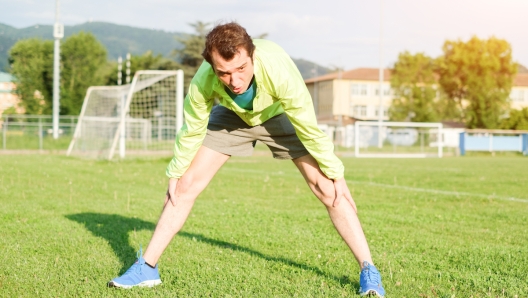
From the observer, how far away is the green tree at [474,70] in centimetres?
6838

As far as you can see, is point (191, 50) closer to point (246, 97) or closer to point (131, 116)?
point (131, 116)

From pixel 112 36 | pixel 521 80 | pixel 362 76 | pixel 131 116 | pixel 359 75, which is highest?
pixel 112 36

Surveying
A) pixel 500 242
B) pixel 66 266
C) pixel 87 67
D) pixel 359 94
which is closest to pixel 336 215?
pixel 66 266

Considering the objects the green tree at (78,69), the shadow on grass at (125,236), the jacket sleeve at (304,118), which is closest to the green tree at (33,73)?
the green tree at (78,69)

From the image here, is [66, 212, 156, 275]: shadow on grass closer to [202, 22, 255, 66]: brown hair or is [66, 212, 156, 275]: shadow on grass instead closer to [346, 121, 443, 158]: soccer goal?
[202, 22, 255, 66]: brown hair

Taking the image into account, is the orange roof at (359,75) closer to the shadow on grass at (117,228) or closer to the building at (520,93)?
the building at (520,93)

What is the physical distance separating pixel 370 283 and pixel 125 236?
115 inches

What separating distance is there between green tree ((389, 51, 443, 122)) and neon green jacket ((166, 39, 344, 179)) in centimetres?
6210

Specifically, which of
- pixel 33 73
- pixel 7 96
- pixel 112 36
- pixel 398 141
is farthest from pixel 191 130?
pixel 112 36

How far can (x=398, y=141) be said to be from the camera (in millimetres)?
43719

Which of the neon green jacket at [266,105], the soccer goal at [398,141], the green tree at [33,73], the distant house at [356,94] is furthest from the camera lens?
the distant house at [356,94]

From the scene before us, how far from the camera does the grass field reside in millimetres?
4441

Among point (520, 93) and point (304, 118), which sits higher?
point (520, 93)

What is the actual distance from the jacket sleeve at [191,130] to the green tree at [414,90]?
62107 millimetres
